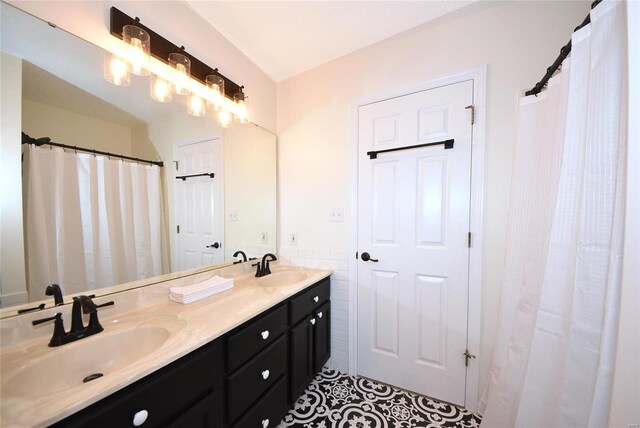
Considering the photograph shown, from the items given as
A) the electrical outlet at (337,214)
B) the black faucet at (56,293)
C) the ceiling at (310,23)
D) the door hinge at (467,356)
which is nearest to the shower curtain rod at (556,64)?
the ceiling at (310,23)

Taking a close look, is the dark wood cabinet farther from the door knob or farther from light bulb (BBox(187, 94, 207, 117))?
light bulb (BBox(187, 94, 207, 117))

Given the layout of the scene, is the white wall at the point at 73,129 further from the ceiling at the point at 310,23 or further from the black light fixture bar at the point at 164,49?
the ceiling at the point at 310,23

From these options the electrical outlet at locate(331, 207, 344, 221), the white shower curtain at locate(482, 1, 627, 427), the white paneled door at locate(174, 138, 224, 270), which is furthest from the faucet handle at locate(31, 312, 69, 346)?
the white shower curtain at locate(482, 1, 627, 427)

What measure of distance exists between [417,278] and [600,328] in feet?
3.10

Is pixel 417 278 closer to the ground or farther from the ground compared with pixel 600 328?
closer to the ground

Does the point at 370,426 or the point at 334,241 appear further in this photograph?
the point at 334,241

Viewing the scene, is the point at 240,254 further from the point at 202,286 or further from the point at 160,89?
the point at 160,89

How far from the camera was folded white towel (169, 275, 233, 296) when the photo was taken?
125 cm

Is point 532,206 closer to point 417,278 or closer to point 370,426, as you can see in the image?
point 417,278

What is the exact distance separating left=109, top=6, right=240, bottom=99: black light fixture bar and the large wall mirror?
157mm

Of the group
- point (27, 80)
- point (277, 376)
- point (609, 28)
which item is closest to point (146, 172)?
point (27, 80)

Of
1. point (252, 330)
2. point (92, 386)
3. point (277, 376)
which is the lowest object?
point (277, 376)

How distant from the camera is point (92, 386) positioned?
616 millimetres

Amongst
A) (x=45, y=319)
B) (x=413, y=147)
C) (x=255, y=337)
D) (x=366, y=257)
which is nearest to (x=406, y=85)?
(x=413, y=147)
